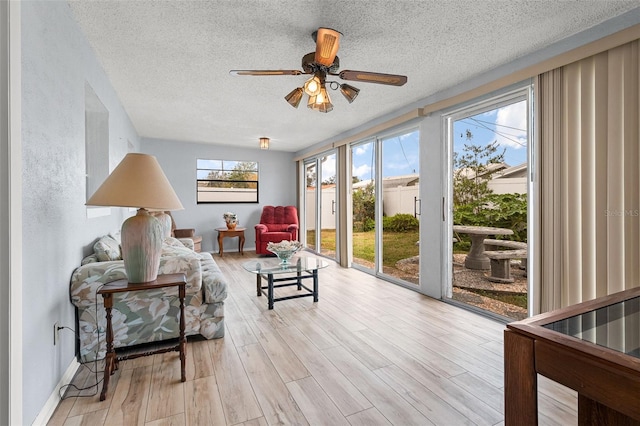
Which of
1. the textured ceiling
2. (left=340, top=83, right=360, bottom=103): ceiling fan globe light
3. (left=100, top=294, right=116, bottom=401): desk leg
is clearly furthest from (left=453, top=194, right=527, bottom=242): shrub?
(left=100, top=294, right=116, bottom=401): desk leg

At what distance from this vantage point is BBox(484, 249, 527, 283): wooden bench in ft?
10.8

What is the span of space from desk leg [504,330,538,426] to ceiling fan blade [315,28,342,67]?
76.1 inches

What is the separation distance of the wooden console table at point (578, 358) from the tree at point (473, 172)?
245cm

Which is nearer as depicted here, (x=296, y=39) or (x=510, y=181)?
(x=296, y=39)

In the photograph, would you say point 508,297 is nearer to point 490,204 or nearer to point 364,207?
point 490,204

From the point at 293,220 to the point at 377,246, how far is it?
8.74 ft

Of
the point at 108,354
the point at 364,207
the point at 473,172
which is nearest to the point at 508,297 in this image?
the point at 473,172

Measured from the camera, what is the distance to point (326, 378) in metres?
1.94

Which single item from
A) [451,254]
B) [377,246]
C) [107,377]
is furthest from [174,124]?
[451,254]

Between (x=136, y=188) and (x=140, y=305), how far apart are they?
91 centimetres

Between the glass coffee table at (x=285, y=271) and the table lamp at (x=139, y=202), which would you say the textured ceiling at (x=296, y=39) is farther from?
the glass coffee table at (x=285, y=271)

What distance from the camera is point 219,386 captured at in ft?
6.11

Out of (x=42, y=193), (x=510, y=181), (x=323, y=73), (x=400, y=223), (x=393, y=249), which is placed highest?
(x=323, y=73)

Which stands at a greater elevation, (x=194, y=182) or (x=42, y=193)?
(x=194, y=182)
